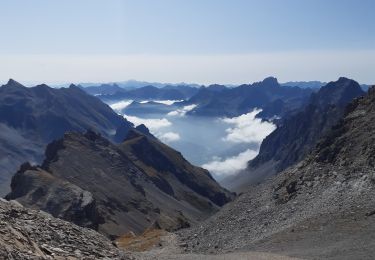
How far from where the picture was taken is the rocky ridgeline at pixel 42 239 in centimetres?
2421

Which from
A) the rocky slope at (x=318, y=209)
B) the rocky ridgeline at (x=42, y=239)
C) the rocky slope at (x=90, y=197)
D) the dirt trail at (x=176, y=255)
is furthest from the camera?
the rocky slope at (x=90, y=197)

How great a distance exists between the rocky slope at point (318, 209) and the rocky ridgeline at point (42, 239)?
60.2 ft

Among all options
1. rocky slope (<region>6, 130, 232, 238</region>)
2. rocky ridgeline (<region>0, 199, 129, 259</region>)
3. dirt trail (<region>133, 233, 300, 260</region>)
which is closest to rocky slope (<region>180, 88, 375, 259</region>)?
dirt trail (<region>133, 233, 300, 260</region>)

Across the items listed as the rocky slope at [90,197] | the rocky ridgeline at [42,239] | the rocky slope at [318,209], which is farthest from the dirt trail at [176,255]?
the rocky slope at [90,197]

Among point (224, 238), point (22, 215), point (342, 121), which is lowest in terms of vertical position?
point (224, 238)

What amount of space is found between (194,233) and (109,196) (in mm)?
104652

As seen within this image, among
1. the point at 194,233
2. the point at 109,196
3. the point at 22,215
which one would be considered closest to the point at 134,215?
the point at 109,196

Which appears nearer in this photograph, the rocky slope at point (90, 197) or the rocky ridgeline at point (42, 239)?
the rocky ridgeline at point (42, 239)

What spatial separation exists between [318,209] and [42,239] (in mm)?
33995

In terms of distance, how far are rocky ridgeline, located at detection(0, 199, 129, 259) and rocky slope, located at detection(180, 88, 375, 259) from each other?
18358 millimetres

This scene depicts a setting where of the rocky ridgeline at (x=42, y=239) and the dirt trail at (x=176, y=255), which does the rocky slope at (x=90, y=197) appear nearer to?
the dirt trail at (x=176, y=255)

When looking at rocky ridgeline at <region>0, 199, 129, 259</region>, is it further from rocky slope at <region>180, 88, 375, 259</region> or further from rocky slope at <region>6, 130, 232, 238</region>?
rocky slope at <region>6, 130, 232, 238</region>

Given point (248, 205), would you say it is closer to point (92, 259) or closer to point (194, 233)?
point (194, 233)

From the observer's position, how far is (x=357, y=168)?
193ft
